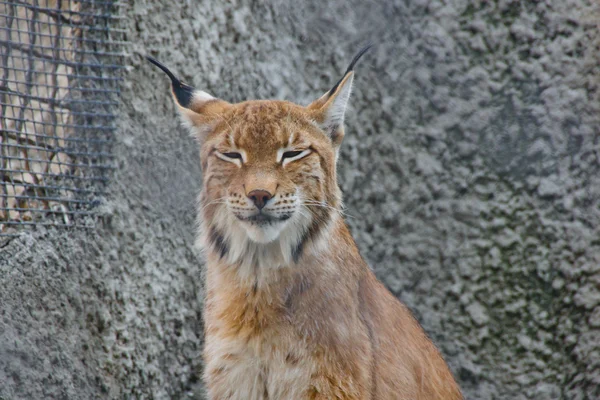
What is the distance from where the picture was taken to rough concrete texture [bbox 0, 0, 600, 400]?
3834 millimetres

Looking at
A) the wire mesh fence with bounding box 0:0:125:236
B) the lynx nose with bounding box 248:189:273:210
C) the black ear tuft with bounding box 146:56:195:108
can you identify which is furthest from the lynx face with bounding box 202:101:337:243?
the wire mesh fence with bounding box 0:0:125:236

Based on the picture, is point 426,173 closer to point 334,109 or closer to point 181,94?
point 334,109

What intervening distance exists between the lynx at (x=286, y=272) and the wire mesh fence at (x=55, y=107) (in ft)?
2.22

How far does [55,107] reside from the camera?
Result: 142 inches

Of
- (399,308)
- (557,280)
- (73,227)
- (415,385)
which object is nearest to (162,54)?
(73,227)

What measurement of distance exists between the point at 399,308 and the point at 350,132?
4.55 feet

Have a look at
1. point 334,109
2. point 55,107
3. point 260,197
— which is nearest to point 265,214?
point 260,197

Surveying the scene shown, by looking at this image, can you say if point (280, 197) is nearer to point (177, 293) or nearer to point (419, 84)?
point (177, 293)

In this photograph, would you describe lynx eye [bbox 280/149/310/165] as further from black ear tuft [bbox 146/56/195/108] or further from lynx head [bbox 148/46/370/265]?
black ear tuft [bbox 146/56/195/108]

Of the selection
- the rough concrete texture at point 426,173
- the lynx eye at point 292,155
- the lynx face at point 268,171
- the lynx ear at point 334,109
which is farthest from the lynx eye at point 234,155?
the rough concrete texture at point 426,173

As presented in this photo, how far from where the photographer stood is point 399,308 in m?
3.42

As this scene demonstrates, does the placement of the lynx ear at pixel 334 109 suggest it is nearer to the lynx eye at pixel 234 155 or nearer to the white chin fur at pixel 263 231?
the lynx eye at pixel 234 155

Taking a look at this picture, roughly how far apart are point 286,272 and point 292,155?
0.49 m

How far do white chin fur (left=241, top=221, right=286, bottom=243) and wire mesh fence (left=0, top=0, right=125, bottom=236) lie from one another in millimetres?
1087
